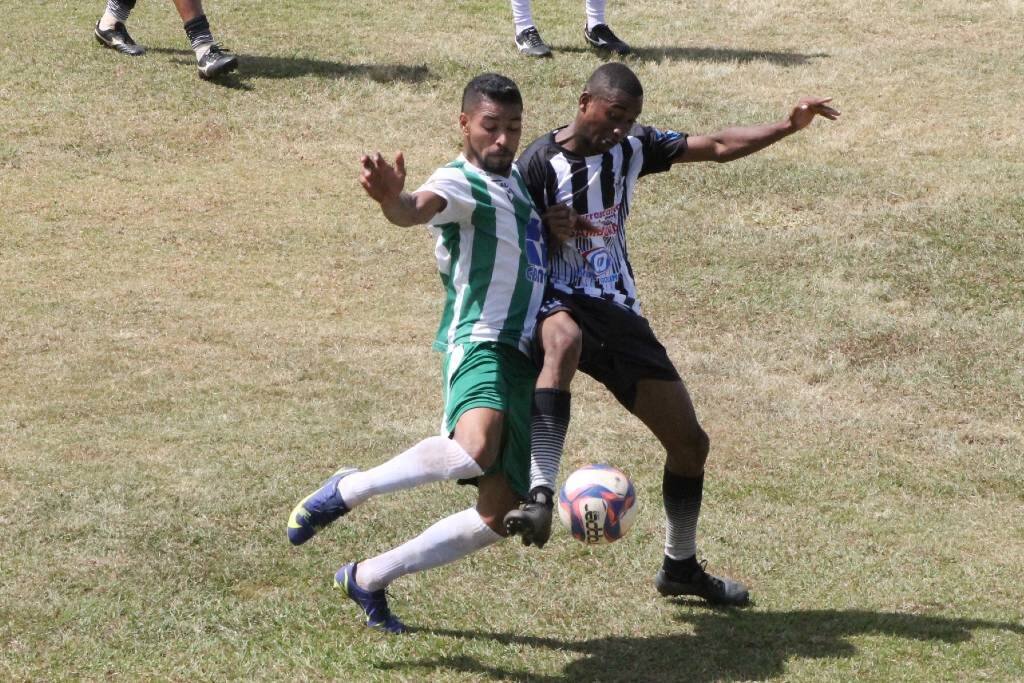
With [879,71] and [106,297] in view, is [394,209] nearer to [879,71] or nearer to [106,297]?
[106,297]

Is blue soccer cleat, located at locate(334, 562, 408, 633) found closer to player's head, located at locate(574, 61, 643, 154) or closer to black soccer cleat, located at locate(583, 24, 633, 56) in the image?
player's head, located at locate(574, 61, 643, 154)

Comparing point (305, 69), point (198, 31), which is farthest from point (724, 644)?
point (305, 69)

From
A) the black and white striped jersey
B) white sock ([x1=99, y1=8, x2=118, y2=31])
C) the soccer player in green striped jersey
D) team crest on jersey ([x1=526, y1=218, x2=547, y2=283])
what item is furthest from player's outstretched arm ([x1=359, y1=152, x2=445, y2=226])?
white sock ([x1=99, y1=8, x2=118, y2=31])

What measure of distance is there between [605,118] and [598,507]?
5.63 feet

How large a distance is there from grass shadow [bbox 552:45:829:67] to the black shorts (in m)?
9.47

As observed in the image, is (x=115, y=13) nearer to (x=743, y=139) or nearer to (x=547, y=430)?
(x=743, y=139)

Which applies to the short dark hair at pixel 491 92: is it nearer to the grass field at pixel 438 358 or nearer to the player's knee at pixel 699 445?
the player's knee at pixel 699 445

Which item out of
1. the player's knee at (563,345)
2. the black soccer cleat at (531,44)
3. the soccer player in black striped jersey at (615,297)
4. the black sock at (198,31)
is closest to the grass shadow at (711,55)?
the black soccer cleat at (531,44)

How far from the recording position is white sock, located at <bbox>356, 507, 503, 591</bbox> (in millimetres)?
5609

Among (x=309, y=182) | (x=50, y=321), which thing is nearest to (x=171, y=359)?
(x=50, y=321)

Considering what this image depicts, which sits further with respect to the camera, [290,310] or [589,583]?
[290,310]

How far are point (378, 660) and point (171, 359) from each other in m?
4.14

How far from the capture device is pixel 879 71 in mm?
14711

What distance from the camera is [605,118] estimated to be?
602 centimetres
